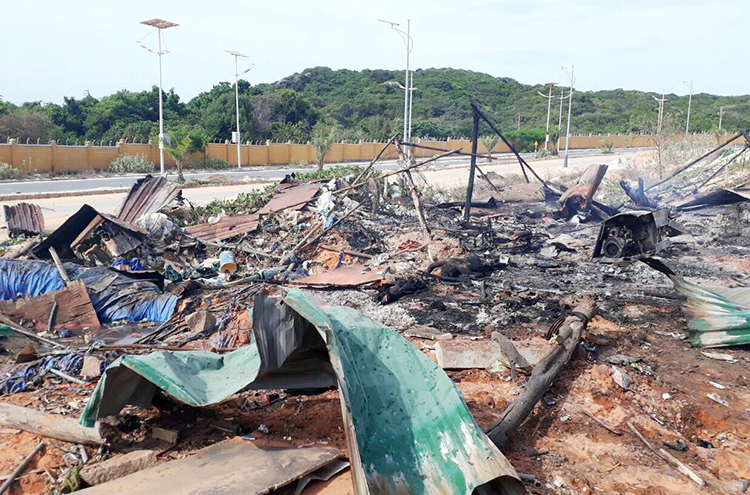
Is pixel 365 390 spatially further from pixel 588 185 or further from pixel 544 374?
pixel 588 185

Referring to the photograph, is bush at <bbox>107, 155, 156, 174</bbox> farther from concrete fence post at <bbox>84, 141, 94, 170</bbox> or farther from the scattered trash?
the scattered trash

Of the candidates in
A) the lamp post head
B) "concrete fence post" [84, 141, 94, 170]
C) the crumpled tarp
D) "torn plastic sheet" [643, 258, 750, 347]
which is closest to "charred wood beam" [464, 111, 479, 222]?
"torn plastic sheet" [643, 258, 750, 347]

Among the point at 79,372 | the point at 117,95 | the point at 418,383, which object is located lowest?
the point at 79,372

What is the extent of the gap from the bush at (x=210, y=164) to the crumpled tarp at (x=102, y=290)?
27.1 meters

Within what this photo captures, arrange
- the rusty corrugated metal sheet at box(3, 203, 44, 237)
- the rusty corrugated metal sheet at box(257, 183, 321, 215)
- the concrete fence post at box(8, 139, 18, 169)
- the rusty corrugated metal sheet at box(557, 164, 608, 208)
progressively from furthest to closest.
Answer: the concrete fence post at box(8, 139, 18, 169)
the rusty corrugated metal sheet at box(557, 164, 608, 208)
the rusty corrugated metal sheet at box(257, 183, 321, 215)
the rusty corrugated metal sheet at box(3, 203, 44, 237)

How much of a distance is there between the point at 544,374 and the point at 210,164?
32.3 m

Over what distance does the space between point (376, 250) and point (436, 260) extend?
1.59m

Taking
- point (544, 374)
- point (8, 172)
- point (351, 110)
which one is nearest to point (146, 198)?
point (544, 374)

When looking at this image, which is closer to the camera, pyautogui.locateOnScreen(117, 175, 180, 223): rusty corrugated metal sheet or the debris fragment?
the debris fragment

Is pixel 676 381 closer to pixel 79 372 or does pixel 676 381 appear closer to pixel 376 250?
pixel 79 372

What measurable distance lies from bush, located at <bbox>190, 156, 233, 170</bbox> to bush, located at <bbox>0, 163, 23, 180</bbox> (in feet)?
32.5

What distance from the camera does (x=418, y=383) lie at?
369 centimetres

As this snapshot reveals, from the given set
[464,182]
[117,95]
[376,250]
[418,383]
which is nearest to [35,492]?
[418,383]

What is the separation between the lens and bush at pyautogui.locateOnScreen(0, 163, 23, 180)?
82.6 feet
